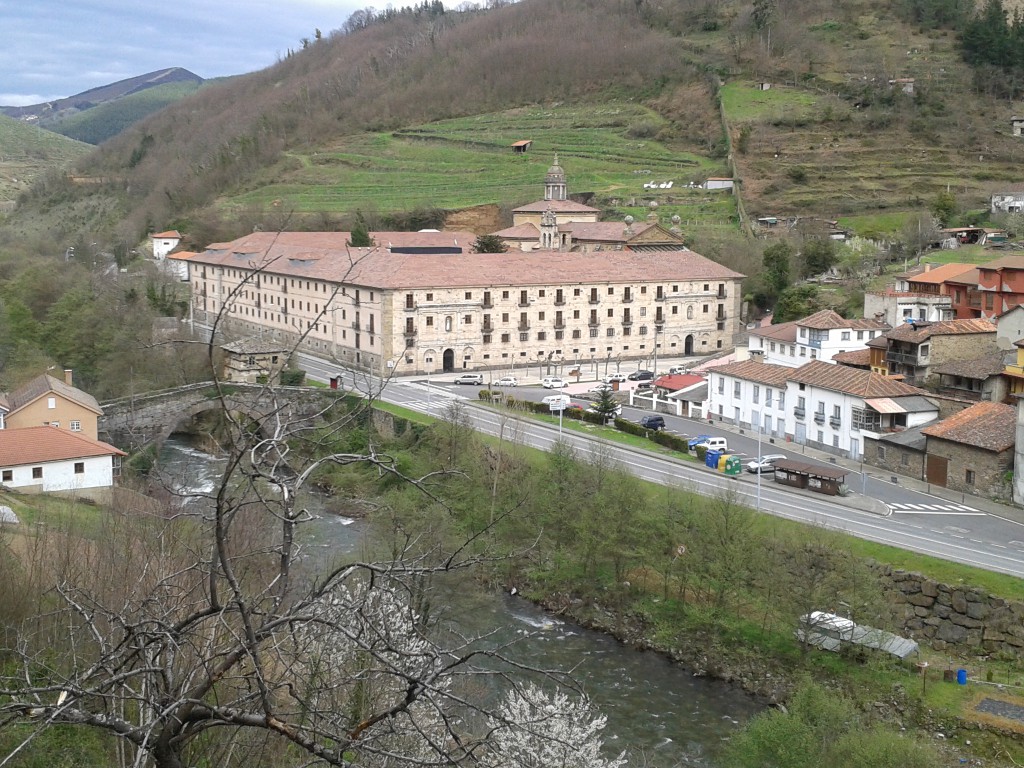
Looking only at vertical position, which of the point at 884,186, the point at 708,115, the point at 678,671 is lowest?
the point at 678,671

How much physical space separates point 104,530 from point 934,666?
14613 millimetres

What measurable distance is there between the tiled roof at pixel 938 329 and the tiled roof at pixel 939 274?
5137mm

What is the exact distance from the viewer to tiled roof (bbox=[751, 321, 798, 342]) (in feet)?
123

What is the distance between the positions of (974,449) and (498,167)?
59.3 metres

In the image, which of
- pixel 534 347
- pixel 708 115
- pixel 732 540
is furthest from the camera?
pixel 708 115

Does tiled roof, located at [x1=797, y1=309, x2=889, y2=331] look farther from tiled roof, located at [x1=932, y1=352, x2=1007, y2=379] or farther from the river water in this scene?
the river water

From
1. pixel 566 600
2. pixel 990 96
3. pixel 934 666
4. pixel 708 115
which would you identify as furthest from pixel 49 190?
pixel 934 666

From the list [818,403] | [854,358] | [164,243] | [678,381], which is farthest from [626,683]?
[164,243]

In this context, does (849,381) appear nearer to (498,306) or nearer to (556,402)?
(556,402)

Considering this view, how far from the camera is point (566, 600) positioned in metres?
24.4

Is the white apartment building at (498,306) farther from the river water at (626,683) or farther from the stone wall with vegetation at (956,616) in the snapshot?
the stone wall with vegetation at (956,616)

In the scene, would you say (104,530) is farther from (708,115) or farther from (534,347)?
(708,115)

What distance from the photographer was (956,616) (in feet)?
68.6

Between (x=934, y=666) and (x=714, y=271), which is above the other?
(x=714, y=271)
